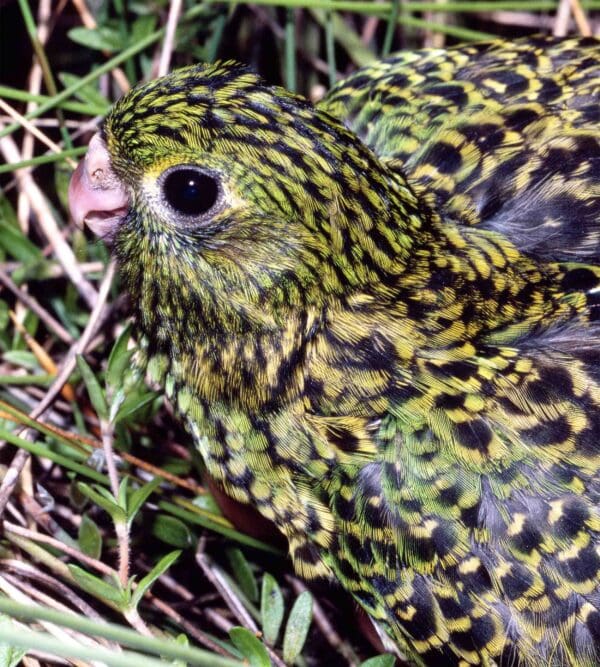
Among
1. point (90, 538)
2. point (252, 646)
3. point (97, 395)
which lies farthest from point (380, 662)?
point (97, 395)

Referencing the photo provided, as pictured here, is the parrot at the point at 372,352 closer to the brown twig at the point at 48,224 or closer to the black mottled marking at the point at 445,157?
the black mottled marking at the point at 445,157

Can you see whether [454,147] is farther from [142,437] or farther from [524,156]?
[142,437]

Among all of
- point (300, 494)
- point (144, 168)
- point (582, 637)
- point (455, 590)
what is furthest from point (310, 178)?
point (582, 637)

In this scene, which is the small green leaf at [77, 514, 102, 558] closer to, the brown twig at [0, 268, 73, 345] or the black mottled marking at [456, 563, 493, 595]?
the brown twig at [0, 268, 73, 345]

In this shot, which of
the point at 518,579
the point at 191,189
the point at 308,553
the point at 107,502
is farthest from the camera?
the point at 308,553

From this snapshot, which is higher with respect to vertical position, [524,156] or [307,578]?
[524,156]

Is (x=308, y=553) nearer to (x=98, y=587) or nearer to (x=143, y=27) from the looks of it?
(x=98, y=587)

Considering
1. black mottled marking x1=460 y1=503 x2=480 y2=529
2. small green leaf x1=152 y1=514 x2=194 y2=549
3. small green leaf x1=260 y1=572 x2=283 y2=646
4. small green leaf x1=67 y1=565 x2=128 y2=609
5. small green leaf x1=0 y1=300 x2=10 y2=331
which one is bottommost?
small green leaf x1=260 y1=572 x2=283 y2=646

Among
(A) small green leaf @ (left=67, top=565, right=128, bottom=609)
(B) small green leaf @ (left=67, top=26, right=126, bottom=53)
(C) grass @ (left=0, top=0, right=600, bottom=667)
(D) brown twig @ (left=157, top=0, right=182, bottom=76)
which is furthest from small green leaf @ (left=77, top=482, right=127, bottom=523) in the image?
(B) small green leaf @ (left=67, top=26, right=126, bottom=53)
